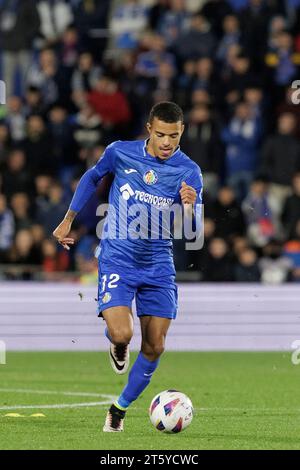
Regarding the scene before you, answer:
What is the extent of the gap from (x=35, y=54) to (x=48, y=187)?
366 cm

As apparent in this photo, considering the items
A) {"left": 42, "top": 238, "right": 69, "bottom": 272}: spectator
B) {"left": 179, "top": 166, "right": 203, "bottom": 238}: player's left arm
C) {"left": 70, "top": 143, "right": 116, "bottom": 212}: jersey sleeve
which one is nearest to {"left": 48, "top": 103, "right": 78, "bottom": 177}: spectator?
{"left": 42, "top": 238, "right": 69, "bottom": 272}: spectator

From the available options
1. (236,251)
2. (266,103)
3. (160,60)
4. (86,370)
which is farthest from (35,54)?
(86,370)

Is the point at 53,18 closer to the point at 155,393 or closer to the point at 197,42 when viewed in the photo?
the point at 197,42

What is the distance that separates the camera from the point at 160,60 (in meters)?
20.6

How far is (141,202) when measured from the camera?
964cm

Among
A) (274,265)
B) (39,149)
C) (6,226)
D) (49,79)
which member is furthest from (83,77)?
(274,265)

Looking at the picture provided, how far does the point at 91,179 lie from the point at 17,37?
12383 mm

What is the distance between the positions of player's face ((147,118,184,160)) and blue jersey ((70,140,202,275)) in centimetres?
18

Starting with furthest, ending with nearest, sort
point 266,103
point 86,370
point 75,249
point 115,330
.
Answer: point 266,103
point 75,249
point 86,370
point 115,330

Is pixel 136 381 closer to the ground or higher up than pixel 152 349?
closer to the ground

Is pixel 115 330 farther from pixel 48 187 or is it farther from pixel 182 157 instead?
pixel 48 187

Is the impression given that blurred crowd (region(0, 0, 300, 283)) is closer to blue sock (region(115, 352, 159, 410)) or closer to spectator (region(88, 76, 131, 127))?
spectator (region(88, 76, 131, 127))

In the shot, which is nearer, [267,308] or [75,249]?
[267,308]

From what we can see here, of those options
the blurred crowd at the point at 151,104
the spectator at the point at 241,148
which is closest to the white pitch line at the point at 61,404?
the blurred crowd at the point at 151,104
